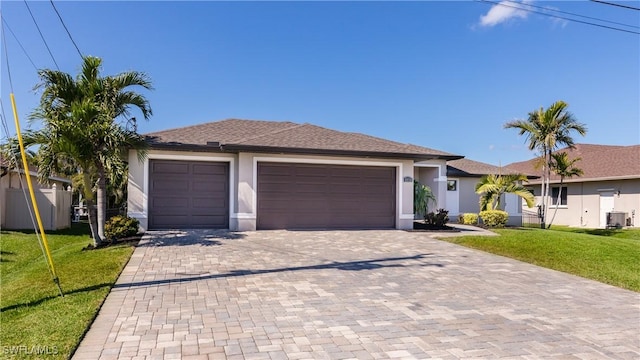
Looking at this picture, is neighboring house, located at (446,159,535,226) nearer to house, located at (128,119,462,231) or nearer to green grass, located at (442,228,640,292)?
house, located at (128,119,462,231)

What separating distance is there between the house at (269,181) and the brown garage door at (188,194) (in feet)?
0.11

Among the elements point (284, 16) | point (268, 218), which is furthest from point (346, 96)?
point (268, 218)

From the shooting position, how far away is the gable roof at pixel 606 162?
2109cm

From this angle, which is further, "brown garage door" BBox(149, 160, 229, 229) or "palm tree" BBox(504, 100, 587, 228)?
"palm tree" BBox(504, 100, 587, 228)

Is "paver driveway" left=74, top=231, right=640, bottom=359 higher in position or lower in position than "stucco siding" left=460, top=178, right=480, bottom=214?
lower

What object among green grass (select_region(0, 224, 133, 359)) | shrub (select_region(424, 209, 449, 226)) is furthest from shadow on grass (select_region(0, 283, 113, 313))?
shrub (select_region(424, 209, 449, 226))

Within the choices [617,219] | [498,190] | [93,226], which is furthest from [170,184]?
[617,219]

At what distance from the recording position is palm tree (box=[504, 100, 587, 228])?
1859 cm

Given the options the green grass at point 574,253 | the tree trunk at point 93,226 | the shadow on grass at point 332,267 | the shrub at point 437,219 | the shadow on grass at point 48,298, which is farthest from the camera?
the shrub at point 437,219

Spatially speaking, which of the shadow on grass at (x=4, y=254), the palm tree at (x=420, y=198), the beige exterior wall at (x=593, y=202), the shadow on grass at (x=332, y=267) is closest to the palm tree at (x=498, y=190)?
the palm tree at (x=420, y=198)

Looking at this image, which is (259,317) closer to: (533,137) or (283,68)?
(283,68)

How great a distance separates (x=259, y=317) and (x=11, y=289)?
480cm

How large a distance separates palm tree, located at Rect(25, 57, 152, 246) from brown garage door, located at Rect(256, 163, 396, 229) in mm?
4823

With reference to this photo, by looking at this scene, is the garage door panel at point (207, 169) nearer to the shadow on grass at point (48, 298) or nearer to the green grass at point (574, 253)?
the shadow on grass at point (48, 298)
